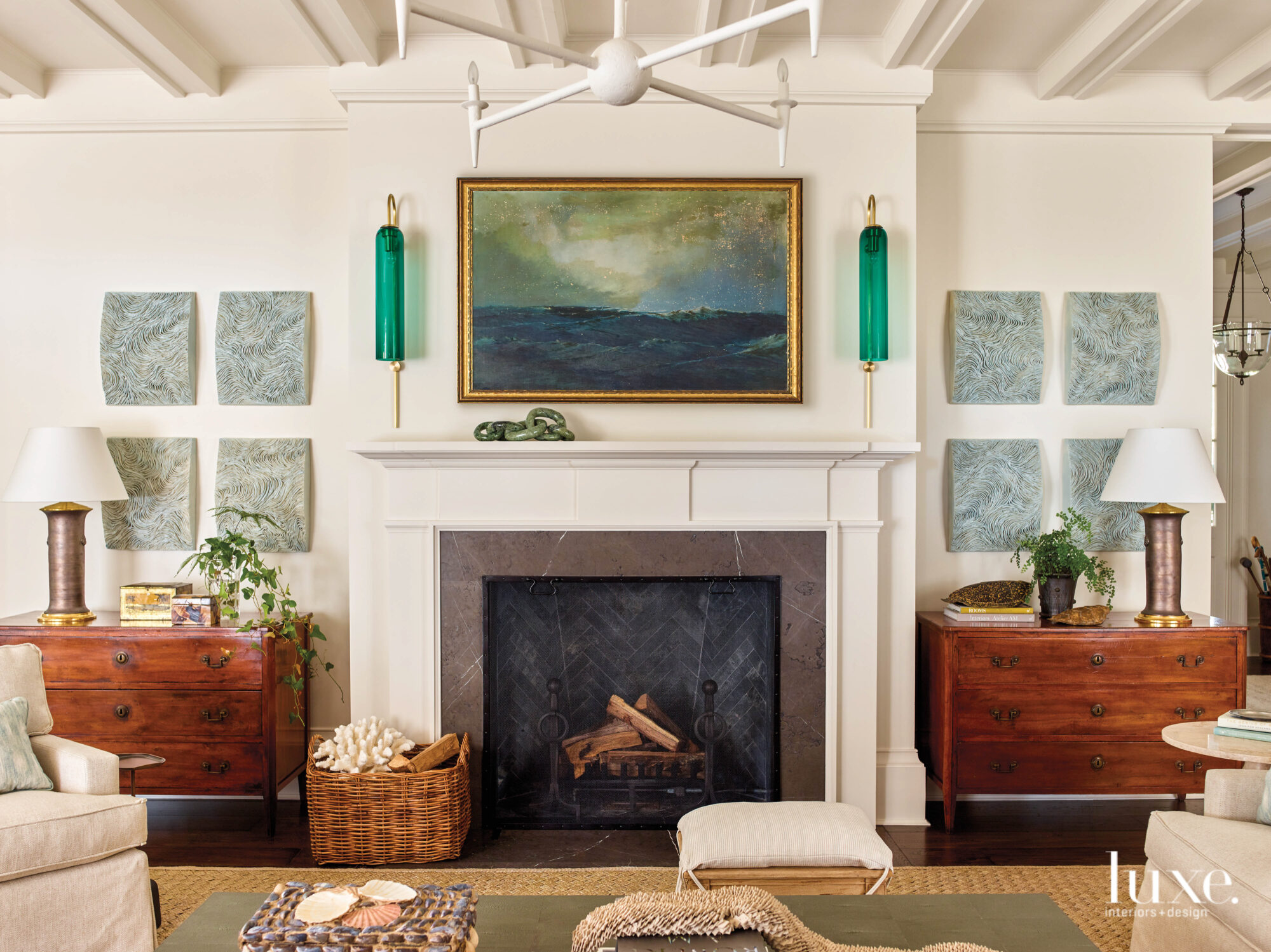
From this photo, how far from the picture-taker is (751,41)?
2.91 m

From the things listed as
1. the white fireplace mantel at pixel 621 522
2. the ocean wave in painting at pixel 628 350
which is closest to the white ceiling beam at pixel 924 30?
the ocean wave in painting at pixel 628 350

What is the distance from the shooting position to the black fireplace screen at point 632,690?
3.08m

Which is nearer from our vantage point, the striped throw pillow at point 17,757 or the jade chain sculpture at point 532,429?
the striped throw pillow at point 17,757

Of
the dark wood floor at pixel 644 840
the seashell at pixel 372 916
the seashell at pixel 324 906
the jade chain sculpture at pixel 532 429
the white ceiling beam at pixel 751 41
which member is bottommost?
the dark wood floor at pixel 644 840

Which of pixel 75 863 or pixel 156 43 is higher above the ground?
pixel 156 43

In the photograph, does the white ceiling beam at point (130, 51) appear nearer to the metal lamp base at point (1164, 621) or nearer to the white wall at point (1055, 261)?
the white wall at point (1055, 261)

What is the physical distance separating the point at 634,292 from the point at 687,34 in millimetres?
968

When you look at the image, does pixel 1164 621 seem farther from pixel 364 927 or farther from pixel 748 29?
pixel 364 927

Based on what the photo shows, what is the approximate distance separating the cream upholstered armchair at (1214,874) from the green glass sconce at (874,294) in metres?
1.65

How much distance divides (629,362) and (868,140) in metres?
1.21

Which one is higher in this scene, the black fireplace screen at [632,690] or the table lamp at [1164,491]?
the table lamp at [1164,491]

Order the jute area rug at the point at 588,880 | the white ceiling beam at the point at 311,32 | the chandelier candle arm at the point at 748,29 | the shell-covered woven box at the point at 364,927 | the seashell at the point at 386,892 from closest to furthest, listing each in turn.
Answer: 1. the chandelier candle arm at the point at 748,29
2. the shell-covered woven box at the point at 364,927
3. the seashell at the point at 386,892
4. the jute area rug at the point at 588,880
5. the white ceiling beam at the point at 311,32

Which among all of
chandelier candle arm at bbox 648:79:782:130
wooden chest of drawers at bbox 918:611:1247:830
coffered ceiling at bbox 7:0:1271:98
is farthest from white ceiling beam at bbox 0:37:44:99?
wooden chest of drawers at bbox 918:611:1247:830

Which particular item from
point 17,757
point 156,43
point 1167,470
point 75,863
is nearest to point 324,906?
point 75,863
